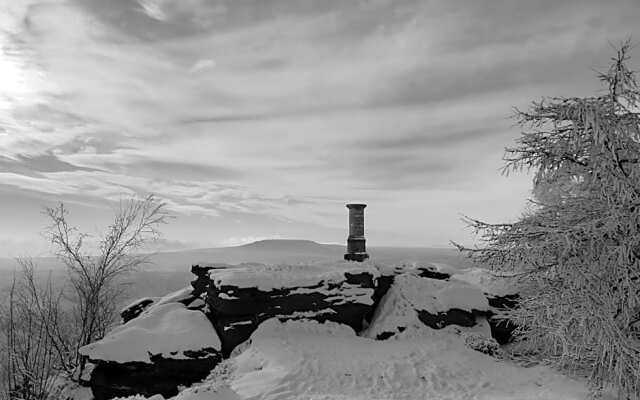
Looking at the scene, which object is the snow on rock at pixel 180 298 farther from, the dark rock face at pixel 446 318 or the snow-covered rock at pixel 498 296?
the snow-covered rock at pixel 498 296

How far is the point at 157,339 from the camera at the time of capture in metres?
13.7

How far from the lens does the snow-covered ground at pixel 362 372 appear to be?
1044cm

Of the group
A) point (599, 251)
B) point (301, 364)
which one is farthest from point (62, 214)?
point (599, 251)

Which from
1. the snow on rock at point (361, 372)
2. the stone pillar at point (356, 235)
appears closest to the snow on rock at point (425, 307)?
the snow on rock at point (361, 372)

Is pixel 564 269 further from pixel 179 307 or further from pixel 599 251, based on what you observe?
pixel 179 307

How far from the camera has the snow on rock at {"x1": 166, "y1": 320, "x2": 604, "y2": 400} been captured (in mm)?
10422

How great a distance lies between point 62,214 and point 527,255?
2001 centimetres

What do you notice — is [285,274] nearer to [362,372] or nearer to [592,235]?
[362,372]

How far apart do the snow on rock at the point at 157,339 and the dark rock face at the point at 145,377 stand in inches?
9.4

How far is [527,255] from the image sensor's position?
9297 millimetres

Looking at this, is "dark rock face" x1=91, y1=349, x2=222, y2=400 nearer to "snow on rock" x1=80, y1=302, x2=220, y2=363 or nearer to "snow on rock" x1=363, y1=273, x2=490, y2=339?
"snow on rock" x1=80, y1=302, x2=220, y2=363

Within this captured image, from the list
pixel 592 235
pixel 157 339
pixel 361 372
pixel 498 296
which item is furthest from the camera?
pixel 498 296

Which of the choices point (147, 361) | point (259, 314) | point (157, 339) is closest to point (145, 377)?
point (147, 361)

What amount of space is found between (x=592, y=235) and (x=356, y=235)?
12578 mm
